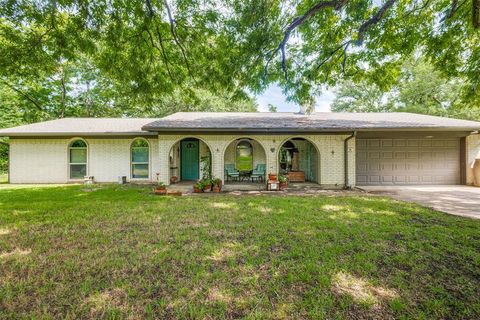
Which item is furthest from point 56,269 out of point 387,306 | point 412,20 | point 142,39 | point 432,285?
point 412,20

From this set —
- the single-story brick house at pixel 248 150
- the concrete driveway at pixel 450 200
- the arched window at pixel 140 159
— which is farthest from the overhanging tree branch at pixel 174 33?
the concrete driveway at pixel 450 200

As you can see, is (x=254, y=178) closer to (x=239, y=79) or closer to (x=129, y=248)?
(x=239, y=79)

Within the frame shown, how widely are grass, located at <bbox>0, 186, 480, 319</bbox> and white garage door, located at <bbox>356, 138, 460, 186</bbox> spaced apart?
595cm

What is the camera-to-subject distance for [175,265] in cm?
324

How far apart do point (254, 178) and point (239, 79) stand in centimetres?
644

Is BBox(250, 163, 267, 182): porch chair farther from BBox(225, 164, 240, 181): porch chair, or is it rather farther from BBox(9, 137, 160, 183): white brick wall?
BBox(9, 137, 160, 183): white brick wall

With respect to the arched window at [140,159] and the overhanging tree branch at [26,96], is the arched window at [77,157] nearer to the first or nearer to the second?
the arched window at [140,159]

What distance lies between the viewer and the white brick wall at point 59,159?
12.4m

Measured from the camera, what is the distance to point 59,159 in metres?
12.5

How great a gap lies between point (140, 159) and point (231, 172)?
525 centimetres

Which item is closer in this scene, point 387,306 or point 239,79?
point 387,306

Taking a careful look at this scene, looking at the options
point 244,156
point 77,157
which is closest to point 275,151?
point 244,156

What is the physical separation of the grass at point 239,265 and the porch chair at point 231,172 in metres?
6.26

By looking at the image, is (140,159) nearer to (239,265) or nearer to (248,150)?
(248,150)
